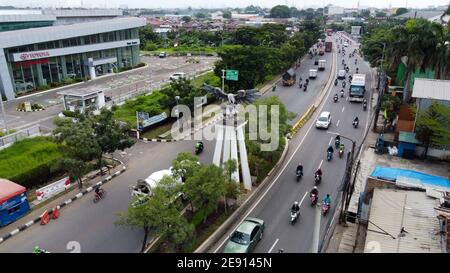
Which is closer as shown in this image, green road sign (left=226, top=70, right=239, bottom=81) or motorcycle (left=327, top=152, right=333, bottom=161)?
motorcycle (left=327, top=152, right=333, bottom=161)

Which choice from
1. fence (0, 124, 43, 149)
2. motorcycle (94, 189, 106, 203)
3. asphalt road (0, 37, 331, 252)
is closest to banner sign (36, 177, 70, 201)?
asphalt road (0, 37, 331, 252)

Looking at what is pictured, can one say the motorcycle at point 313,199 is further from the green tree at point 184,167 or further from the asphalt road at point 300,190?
the green tree at point 184,167

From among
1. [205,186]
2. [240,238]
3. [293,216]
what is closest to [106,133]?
[205,186]

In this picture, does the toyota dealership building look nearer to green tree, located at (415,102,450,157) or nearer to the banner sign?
the banner sign

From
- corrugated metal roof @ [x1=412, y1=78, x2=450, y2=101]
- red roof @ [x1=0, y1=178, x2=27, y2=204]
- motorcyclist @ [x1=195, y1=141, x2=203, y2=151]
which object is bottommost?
motorcyclist @ [x1=195, y1=141, x2=203, y2=151]

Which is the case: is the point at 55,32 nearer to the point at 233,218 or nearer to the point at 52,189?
the point at 52,189

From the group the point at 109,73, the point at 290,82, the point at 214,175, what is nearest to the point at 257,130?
the point at 214,175
